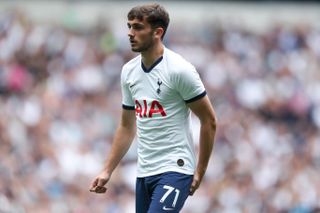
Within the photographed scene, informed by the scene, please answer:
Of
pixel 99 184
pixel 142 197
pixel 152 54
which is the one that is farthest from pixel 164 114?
pixel 99 184

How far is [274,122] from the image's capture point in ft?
68.6

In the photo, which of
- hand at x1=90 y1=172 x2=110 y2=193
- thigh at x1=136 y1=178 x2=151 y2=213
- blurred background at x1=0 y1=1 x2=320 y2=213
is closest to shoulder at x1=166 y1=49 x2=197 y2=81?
thigh at x1=136 y1=178 x2=151 y2=213

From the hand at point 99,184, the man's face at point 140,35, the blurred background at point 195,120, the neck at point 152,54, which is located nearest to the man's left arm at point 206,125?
the neck at point 152,54

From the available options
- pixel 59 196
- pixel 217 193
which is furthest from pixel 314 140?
pixel 59 196

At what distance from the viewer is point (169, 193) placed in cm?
858

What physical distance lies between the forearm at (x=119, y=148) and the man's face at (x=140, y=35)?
792 mm

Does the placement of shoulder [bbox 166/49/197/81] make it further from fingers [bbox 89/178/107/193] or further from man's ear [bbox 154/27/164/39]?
fingers [bbox 89/178/107/193]

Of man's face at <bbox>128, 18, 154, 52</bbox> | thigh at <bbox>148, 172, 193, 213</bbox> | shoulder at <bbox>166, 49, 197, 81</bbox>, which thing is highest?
man's face at <bbox>128, 18, 154, 52</bbox>

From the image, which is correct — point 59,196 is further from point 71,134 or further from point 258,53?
point 258,53

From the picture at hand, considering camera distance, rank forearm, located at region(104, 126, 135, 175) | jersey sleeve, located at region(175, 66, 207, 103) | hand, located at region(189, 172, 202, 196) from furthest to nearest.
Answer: forearm, located at region(104, 126, 135, 175)
hand, located at region(189, 172, 202, 196)
jersey sleeve, located at region(175, 66, 207, 103)

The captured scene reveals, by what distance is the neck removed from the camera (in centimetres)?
866

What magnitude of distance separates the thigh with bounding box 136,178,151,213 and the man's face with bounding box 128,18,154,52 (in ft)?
3.18

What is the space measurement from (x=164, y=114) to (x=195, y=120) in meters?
10.3

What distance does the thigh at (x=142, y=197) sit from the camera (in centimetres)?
880
